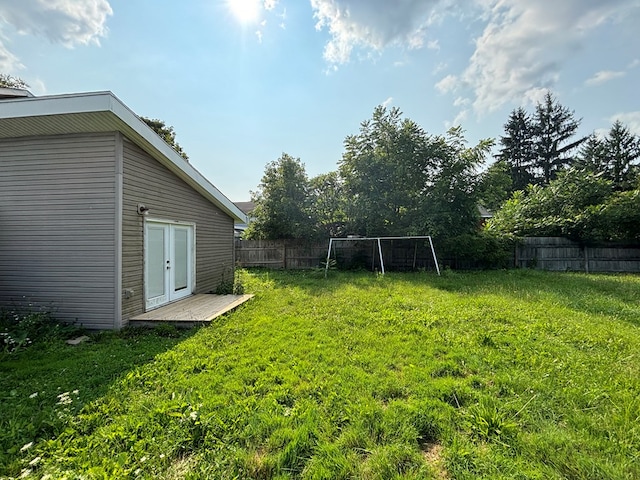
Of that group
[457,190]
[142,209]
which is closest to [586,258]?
[457,190]

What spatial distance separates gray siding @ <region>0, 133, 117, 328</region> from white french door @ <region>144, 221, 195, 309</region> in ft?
2.54

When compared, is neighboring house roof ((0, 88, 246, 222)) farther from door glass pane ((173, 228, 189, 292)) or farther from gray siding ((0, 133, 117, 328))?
door glass pane ((173, 228, 189, 292))

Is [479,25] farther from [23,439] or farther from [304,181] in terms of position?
[23,439]

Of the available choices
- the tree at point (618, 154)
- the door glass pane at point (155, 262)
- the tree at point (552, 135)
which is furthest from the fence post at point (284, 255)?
the tree at point (552, 135)

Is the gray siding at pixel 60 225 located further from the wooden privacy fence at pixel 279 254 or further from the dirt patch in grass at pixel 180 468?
the wooden privacy fence at pixel 279 254

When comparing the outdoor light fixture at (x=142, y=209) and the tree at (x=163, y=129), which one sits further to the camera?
the tree at (x=163, y=129)

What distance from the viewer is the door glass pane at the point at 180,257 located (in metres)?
6.18

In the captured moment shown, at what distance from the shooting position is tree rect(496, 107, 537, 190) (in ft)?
83.3

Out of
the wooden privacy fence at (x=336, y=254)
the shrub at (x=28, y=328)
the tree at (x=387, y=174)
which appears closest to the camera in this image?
the shrub at (x=28, y=328)

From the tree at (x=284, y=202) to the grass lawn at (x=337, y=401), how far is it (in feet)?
24.6

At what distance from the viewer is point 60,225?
4543 millimetres

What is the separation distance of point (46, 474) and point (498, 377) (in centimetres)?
345

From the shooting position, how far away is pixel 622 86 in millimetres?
8672

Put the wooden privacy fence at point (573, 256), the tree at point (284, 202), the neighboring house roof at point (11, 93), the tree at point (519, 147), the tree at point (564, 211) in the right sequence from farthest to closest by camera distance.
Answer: the tree at point (519, 147), the tree at point (284, 202), the wooden privacy fence at point (573, 256), the tree at point (564, 211), the neighboring house roof at point (11, 93)
